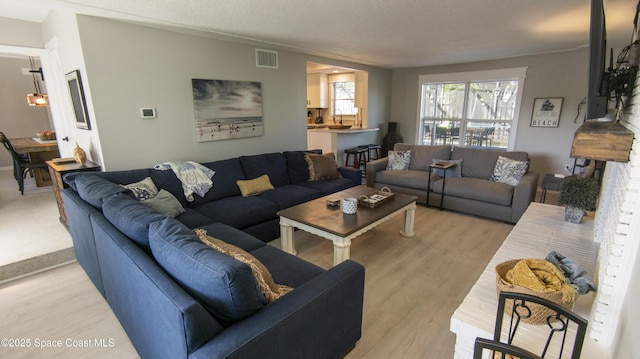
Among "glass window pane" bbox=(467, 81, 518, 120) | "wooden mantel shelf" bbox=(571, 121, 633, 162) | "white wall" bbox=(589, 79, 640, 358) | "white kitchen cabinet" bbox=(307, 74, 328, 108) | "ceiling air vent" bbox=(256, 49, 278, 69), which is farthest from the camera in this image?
"white kitchen cabinet" bbox=(307, 74, 328, 108)

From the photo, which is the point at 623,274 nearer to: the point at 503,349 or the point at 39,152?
the point at 503,349

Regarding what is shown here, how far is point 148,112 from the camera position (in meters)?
3.29

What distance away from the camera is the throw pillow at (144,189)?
2.73 meters

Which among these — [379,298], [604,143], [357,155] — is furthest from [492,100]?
[604,143]

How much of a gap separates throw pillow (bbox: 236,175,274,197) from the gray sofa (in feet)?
6.20

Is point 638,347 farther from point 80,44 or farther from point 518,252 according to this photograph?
point 80,44

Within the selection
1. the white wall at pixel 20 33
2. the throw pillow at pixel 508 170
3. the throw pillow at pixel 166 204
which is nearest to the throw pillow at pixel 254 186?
the throw pillow at pixel 166 204

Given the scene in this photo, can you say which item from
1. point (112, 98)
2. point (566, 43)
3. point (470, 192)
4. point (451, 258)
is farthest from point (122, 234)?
point (566, 43)

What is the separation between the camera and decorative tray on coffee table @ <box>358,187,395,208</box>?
10.0ft

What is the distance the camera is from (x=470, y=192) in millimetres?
4055

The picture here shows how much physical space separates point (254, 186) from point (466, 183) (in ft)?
9.55

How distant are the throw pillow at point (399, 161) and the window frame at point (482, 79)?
203 centimetres

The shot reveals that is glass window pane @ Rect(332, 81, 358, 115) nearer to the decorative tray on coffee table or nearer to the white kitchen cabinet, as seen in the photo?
the white kitchen cabinet

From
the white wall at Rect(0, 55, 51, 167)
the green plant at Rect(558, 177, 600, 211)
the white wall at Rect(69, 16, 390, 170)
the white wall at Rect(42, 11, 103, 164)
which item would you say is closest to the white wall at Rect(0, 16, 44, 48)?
the white wall at Rect(42, 11, 103, 164)
